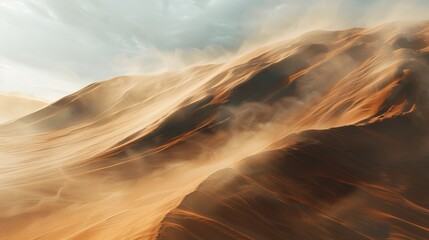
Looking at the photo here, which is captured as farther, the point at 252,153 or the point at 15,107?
the point at 15,107

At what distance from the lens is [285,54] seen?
73.8 ft

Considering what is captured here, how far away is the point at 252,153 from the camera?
42.1 ft

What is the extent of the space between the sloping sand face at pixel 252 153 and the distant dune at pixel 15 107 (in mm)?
A: 20269

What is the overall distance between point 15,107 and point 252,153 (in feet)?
140

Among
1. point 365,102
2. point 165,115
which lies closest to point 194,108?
point 165,115

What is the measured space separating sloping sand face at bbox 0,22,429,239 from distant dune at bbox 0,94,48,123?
66.5ft

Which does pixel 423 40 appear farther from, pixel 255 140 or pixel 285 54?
pixel 255 140

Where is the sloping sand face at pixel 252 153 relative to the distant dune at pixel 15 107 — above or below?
below

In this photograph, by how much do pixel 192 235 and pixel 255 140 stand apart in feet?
30.0

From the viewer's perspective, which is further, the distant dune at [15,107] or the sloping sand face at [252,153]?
the distant dune at [15,107]

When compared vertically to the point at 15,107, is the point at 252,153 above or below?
below

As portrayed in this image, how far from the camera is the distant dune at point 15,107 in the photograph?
44438 millimetres

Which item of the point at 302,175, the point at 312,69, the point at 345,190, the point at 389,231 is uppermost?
the point at 312,69

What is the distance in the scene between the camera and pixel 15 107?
47719 mm
